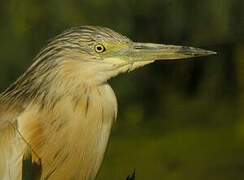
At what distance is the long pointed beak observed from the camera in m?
3.02

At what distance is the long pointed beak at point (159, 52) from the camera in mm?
3021

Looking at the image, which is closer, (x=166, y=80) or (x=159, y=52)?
(x=159, y=52)

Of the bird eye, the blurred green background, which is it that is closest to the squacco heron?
the bird eye

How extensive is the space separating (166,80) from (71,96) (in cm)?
347

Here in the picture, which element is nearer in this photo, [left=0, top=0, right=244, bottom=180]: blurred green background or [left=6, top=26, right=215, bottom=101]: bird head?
[left=6, top=26, right=215, bottom=101]: bird head

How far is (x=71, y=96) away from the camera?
10.0ft

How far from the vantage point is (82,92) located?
9.95ft

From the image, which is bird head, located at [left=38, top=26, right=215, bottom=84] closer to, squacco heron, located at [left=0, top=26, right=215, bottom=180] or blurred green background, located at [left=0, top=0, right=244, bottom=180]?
squacco heron, located at [left=0, top=26, right=215, bottom=180]

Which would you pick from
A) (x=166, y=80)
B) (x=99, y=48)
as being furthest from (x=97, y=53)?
(x=166, y=80)

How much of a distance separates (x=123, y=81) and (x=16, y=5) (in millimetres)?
882

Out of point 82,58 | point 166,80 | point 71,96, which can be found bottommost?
point 166,80

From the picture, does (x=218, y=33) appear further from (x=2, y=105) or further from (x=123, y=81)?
(x=2, y=105)

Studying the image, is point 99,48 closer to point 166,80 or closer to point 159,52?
point 159,52

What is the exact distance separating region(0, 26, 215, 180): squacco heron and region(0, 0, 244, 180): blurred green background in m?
2.87
